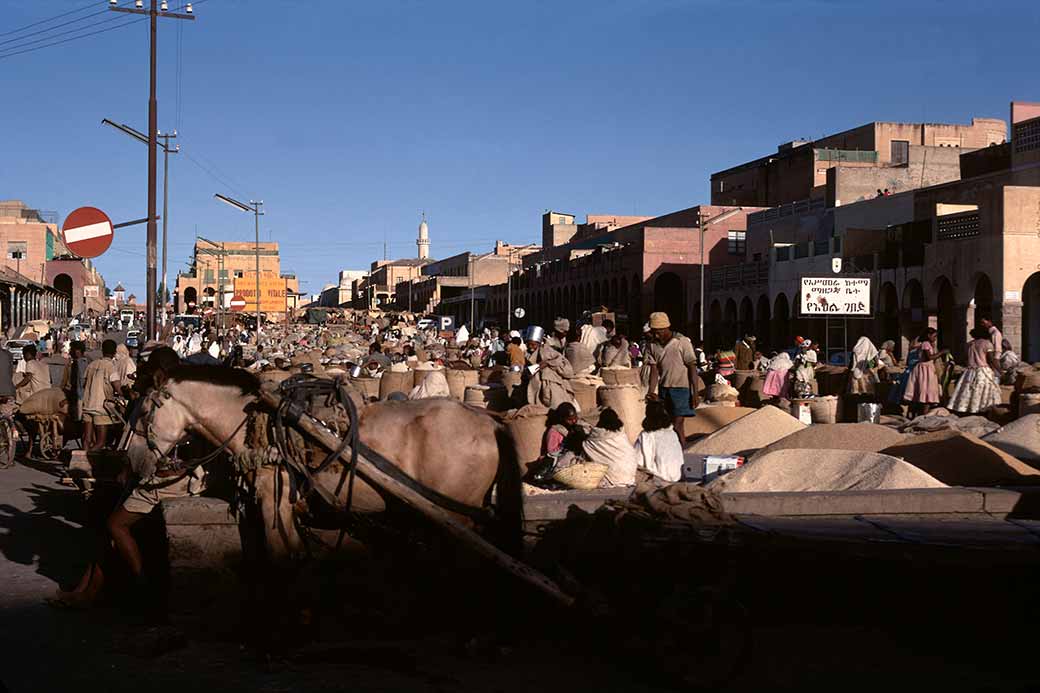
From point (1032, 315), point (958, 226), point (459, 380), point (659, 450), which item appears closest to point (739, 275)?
point (958, 226)

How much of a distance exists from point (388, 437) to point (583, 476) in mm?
2836

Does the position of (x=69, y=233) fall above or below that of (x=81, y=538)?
above

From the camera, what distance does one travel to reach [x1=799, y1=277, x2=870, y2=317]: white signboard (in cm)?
2644

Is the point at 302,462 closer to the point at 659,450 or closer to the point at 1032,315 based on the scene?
the point at 659,450

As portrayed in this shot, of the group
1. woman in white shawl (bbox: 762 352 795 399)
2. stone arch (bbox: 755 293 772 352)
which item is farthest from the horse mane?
stone arch (bbox: 755 293 772 352)

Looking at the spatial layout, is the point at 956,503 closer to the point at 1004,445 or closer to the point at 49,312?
the point at 1004,445

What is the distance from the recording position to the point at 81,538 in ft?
27.9

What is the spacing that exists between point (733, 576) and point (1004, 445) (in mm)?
5821

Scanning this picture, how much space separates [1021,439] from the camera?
9.95 meters

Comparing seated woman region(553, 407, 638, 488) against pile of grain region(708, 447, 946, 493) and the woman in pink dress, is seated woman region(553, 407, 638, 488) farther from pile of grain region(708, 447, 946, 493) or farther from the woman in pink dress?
the woman in pink dress

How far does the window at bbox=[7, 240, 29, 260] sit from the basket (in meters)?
68.4

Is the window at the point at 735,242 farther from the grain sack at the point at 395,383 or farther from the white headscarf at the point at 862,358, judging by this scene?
the grain sack at the point at 395,383

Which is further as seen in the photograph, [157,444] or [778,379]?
[778,379]

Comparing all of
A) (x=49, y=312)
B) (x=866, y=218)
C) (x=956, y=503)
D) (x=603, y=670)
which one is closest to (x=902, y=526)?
(x=956, y=503)
